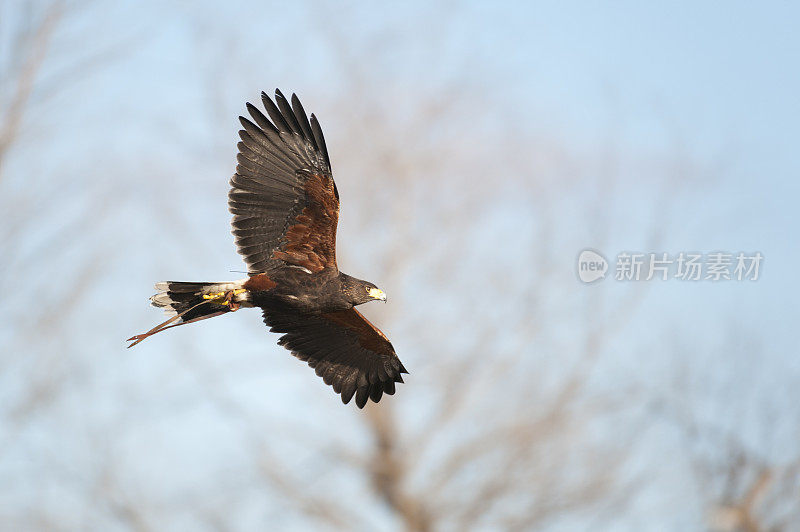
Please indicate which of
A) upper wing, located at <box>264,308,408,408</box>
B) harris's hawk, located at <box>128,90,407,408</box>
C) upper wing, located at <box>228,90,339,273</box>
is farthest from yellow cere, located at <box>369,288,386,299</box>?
upper wing, located at <box>264,308,408,408</box>

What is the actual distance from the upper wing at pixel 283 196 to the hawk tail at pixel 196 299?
29 centimetres

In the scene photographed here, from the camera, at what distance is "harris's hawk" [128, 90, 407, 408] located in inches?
284

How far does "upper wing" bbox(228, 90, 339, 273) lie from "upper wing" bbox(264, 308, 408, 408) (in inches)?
35.9

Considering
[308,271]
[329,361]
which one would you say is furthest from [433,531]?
[308,271]

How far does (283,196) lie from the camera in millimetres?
7426

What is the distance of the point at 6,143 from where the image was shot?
16.3 m

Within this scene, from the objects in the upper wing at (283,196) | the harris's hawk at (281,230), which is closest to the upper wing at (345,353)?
the harris's hawk at (281,230)

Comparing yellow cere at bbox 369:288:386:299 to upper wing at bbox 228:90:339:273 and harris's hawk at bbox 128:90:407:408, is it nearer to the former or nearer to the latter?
harris's hawk at bbox 128:90:407:408

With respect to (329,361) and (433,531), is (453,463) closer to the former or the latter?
(433,531)

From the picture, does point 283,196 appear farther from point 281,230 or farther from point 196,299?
point 196,299

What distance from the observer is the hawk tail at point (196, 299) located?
712cm

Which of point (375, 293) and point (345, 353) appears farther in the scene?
point (345, 353)

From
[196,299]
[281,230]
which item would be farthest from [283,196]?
[196,299]

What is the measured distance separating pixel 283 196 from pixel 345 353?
5.31ft
